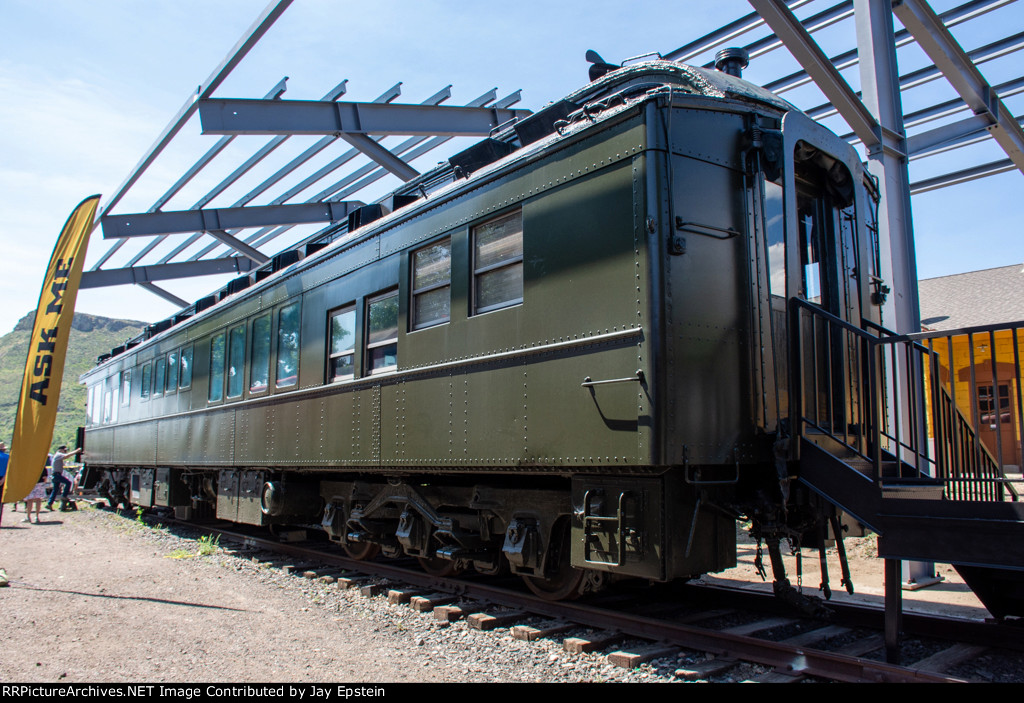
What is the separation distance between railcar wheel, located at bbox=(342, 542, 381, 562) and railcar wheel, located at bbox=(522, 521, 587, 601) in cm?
267

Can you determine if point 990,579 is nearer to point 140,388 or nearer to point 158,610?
point 158,610

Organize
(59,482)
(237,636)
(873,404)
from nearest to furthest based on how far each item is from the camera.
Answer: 1. (873,404)
2. (237,636)
3. (59,482)

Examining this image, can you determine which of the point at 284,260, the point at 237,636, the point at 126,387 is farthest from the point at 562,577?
the point at 126,387

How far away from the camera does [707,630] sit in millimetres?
4559

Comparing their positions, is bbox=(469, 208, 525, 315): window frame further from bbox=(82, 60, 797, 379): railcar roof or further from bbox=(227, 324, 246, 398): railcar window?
bbox=(227, 324, 246, 398): railcar window

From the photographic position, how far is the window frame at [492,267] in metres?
5.23

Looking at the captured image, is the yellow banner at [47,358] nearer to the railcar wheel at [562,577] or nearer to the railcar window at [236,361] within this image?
the railcar window at [236,361]

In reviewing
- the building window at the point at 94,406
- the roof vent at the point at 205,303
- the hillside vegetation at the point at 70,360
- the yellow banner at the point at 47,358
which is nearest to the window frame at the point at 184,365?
the roof vent at the point at 205,303

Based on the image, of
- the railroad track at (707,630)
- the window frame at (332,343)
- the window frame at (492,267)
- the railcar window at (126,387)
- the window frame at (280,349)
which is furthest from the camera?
the railcar window at (126,387)

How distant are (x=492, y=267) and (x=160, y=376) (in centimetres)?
965

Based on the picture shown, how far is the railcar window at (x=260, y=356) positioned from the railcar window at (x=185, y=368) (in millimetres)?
2820

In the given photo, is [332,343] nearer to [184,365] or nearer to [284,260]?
[284,260]

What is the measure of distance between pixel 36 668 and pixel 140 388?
10.6 metres

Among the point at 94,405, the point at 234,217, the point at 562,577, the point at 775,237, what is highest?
the point at 234,217
